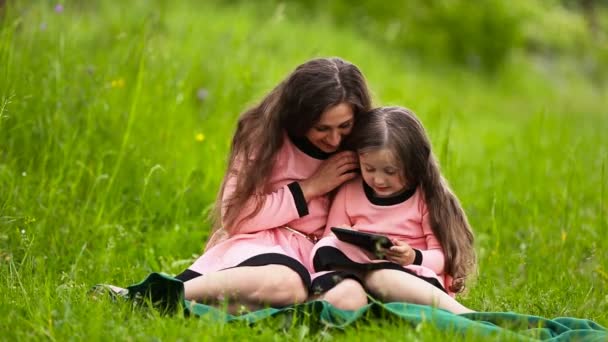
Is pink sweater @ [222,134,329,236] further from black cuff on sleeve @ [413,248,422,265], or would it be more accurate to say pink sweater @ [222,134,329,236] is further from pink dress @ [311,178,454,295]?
black cuff on sleeve @ [413,248,422,265]

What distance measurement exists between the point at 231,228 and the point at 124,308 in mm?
631

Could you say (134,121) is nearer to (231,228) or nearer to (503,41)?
(231,228)

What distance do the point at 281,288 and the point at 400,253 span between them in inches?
18.6

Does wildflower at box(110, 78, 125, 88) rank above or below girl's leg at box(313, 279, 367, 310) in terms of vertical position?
above

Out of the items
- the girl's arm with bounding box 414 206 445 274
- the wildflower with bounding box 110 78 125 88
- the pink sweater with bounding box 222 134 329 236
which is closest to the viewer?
the girl's arm with bounding box 414 206 445 274

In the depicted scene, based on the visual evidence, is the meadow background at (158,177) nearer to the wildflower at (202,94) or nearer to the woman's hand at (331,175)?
the wildflower at (202,94)

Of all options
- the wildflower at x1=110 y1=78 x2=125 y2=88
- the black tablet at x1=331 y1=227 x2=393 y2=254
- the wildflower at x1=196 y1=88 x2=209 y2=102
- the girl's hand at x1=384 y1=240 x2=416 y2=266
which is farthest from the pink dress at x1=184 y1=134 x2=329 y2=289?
the wildflower at x1=196 y1=88 x2=209 y2=102

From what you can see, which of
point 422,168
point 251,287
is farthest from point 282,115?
point 251,287

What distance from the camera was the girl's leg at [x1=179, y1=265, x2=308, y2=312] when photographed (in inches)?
142

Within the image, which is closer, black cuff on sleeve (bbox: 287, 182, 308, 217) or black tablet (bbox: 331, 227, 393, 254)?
black tablet (bbox: 331, 227, 393, 254)

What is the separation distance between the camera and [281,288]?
142 inches

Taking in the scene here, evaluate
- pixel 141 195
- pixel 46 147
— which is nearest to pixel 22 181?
pixel 46 147

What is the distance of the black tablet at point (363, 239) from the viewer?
11.6 ft

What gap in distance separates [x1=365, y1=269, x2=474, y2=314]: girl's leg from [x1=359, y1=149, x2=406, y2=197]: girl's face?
37 cm
